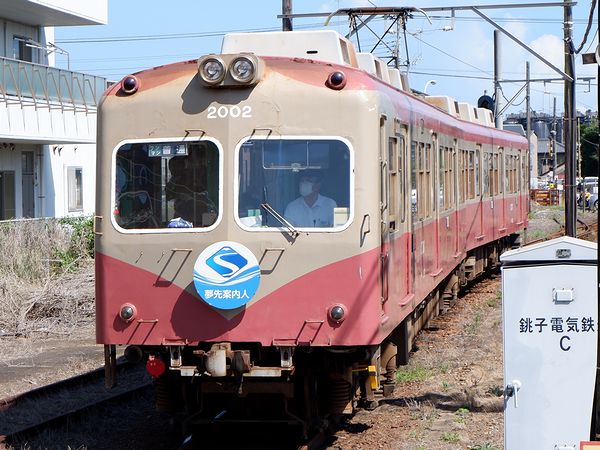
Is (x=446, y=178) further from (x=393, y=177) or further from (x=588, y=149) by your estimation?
(x=588, y=149)

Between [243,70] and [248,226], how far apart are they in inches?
46.6

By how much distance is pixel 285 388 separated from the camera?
8.27 meters

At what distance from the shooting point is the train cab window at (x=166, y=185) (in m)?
8.11

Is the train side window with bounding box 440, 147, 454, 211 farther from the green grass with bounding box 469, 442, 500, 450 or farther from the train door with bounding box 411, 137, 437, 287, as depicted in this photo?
the green grass with bounding box 469, 442, 500, 450

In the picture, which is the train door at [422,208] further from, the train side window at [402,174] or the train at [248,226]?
the train at [248,226]

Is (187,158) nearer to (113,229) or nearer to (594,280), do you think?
(113,229)

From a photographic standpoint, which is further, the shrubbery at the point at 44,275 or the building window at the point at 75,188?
the building window at the point at 75,188

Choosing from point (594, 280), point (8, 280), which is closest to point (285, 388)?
point (594, 280)


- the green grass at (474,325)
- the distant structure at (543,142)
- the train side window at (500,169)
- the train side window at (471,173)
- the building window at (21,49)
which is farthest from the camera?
the distant structure at (543,142)

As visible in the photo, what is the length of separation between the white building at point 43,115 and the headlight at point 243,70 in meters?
13.4

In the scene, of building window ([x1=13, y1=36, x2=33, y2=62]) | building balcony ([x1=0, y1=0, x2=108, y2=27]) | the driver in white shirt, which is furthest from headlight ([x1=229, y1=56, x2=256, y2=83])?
building window ([x1=13, y1=36, x2=33, y2=62])

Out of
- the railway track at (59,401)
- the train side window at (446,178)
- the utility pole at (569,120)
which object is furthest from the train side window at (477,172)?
the railway track at (59,401)

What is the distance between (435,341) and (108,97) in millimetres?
7141

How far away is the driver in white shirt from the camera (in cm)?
792
